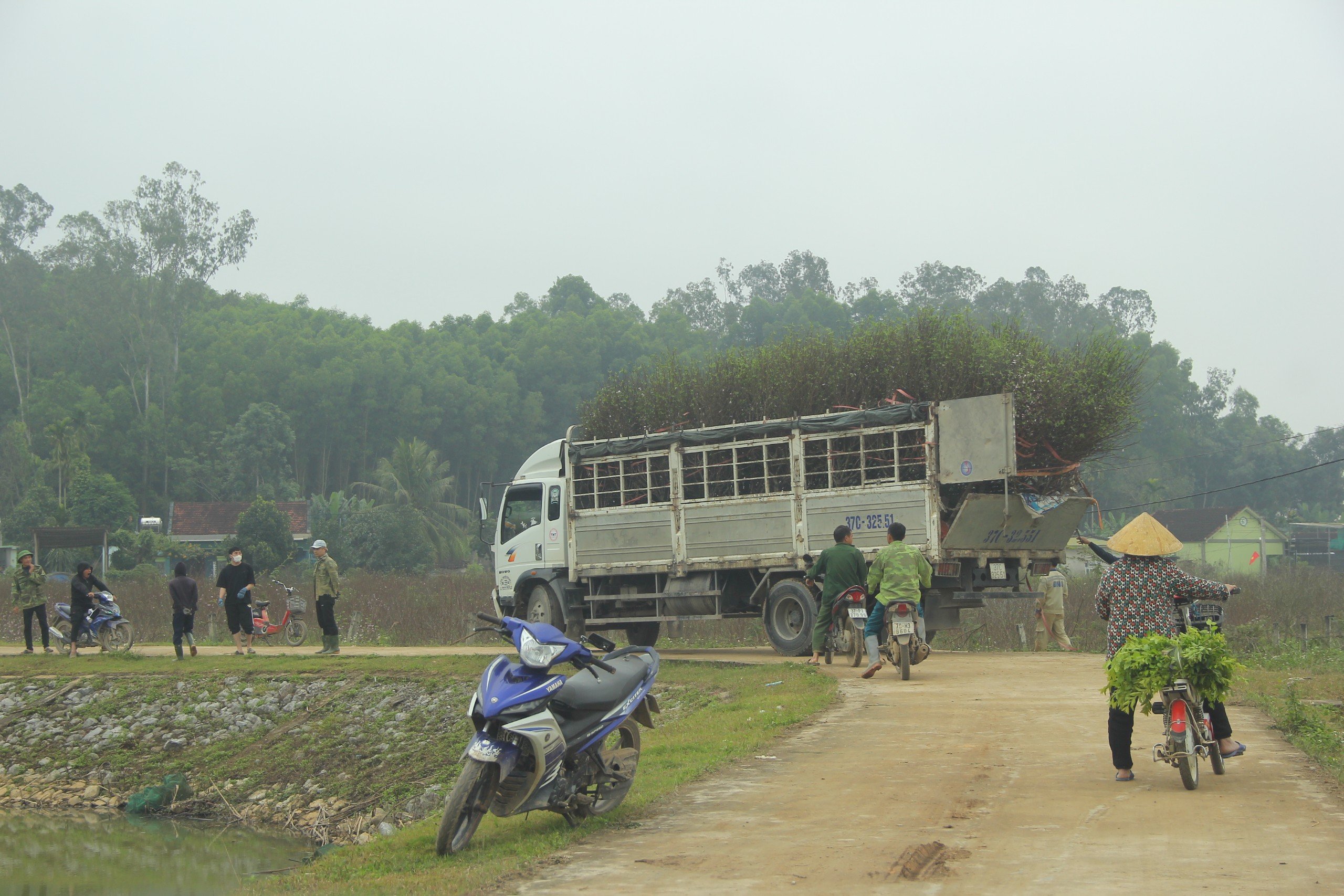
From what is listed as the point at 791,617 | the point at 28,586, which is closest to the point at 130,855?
the point at 791,617

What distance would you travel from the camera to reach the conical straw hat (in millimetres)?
7230

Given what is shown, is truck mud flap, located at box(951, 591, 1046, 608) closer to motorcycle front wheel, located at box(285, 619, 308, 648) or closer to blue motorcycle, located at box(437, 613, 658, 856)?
blue motorcycle, located at box(437, 613, 658, 856)

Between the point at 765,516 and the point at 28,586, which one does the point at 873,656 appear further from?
the point at 28,586

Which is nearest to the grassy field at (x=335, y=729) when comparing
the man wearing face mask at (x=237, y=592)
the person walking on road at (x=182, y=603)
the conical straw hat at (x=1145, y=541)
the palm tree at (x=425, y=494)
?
the person walking on road at (x=182, y=603)

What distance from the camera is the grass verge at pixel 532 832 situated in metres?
5.66

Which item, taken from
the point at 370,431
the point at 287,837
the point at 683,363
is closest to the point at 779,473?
the point at 287,837

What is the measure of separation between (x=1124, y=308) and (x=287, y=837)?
9327 cm

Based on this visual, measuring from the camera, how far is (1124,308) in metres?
95.1

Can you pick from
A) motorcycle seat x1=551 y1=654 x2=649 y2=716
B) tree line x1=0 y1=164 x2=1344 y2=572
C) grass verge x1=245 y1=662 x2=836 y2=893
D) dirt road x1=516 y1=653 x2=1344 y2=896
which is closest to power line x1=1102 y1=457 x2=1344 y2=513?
tree line x1=0 y1=164 x2=1344 y2=572

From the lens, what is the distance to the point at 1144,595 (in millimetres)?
7289

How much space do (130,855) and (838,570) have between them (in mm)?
7643

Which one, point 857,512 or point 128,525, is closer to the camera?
point 857,512

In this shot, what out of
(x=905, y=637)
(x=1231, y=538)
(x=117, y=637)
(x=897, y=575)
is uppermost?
(x=1231, y=538)

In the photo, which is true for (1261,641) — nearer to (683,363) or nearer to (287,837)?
(287,837)
